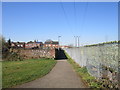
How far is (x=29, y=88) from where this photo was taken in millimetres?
5449

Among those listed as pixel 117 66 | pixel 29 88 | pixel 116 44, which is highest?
pixel 116 44

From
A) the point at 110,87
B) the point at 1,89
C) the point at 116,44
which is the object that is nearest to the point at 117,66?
the point at 116,44

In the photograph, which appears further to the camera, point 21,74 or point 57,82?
point 21,74

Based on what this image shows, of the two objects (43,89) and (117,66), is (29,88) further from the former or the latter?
(117,66)

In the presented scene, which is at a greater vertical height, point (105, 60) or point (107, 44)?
point (107, 44)

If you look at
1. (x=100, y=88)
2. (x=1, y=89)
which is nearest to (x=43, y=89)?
(x=1, y=89)

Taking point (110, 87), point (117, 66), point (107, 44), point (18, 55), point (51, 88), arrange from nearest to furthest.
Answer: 1. point (117, 66)
2. point (110, 87)
3. point (107, 44)
4. point (51, 88)
5. point (18, 55)

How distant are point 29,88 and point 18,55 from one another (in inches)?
674

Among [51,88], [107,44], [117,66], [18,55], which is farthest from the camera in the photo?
[18,55]

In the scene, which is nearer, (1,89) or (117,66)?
(117,66)

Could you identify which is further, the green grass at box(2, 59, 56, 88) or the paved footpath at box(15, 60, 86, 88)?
the green grass at box(2, 59, 56, 88)

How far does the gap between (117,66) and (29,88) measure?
11.8 feet

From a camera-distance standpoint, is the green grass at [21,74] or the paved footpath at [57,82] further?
the green grass at [21,74]

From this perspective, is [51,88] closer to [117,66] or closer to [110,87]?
[110,87]
